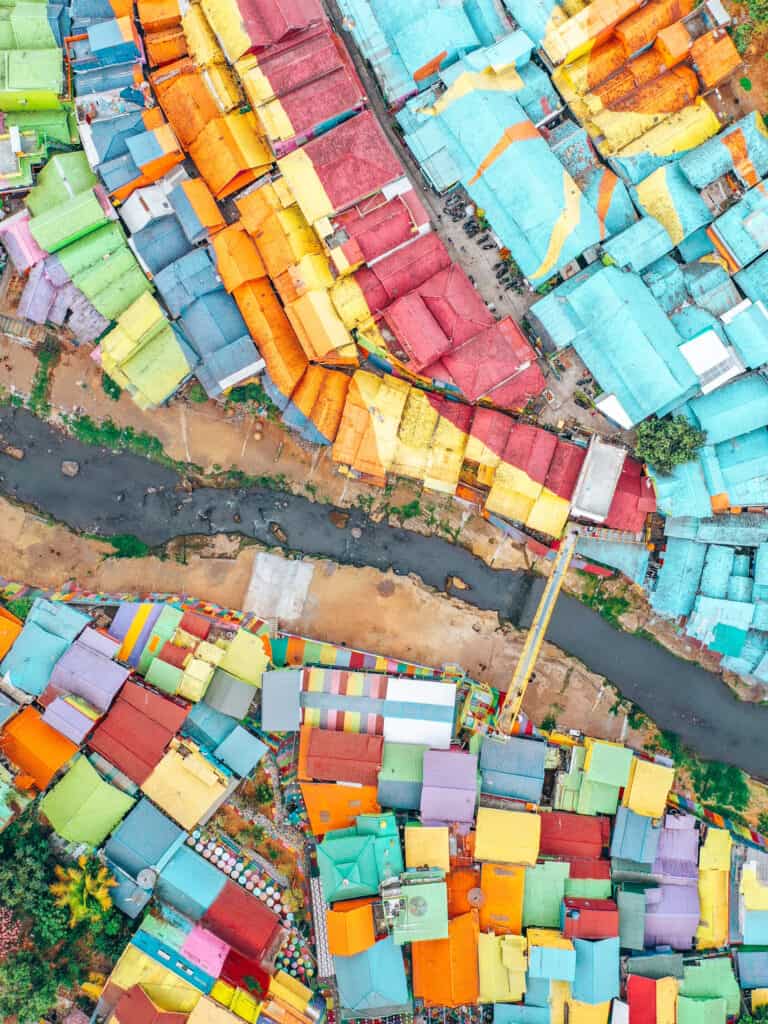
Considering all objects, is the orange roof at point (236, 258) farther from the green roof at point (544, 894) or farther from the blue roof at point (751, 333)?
the green roof at point (544, 894)

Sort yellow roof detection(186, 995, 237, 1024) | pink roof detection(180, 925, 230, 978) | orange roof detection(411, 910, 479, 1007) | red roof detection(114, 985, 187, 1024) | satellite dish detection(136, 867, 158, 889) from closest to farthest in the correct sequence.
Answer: red roof detection(114, 985, 187, 1024) < yellow roof detection(186, 995, 237, 1024) < pink roof detection(180, 925, 230, 978) < satellite dish detection(136, 867, 158, 889) < orange roof detection(411, 910, 479, 1007)

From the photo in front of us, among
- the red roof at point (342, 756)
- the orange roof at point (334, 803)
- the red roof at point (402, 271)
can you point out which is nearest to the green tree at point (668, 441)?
the red roof at point (402, 271)

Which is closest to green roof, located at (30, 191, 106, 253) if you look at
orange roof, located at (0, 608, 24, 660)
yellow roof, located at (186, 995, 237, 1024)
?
orange roof, located at (0, 608, 24, 660)

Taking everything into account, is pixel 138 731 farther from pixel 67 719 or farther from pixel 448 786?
pixel 448 786

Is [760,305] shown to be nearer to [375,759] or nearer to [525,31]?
[525,31]

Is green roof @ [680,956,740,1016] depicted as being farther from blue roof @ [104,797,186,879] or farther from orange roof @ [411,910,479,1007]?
blue roof @ [104,797,186,879]

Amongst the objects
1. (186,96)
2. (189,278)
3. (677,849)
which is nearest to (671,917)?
(677,849)
